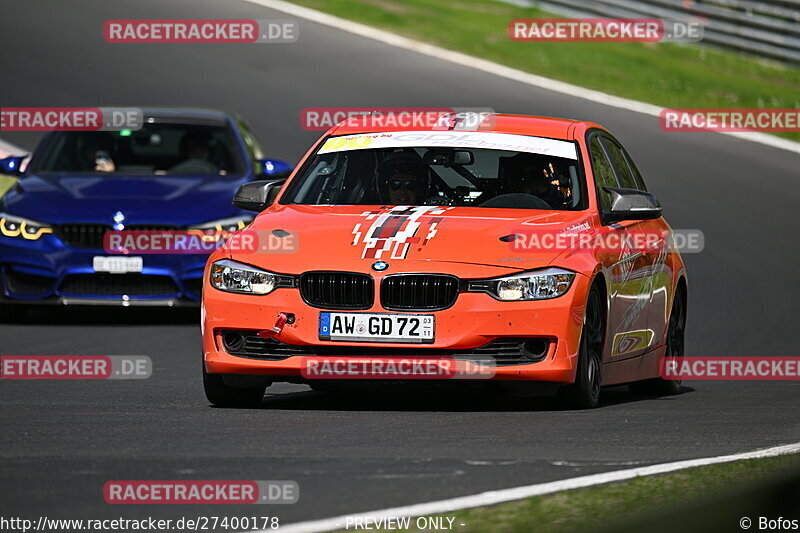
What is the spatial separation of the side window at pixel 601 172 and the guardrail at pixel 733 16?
2001 centimetres

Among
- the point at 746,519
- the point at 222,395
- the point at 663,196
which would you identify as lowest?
the point at 663,196

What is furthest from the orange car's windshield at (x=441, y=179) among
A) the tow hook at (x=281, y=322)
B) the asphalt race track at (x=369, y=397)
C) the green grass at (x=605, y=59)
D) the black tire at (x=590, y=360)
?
the green grass at (x=605, y=59)

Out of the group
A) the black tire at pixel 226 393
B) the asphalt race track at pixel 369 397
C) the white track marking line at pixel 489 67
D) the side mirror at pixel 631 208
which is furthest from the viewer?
the white track marking line at pixel 489 67

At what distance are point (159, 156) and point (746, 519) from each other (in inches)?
493

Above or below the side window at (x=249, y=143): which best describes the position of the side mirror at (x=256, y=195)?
above

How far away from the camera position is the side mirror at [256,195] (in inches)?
369

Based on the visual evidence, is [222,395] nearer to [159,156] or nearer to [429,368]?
[429,368]

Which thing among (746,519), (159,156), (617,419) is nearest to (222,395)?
(617,419)

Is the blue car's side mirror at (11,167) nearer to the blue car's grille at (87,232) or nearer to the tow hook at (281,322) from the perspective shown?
the blue car's grille at (87,232)

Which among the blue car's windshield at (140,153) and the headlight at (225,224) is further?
the blue car's windshield at (140,153)

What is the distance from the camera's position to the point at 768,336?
1352 centimetres

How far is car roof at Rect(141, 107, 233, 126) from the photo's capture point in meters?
15.0

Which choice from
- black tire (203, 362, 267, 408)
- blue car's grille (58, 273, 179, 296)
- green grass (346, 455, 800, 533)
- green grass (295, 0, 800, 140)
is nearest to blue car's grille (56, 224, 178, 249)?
blue car's grille (58, 273, 179, 296)

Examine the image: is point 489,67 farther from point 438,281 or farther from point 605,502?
point 605,502
